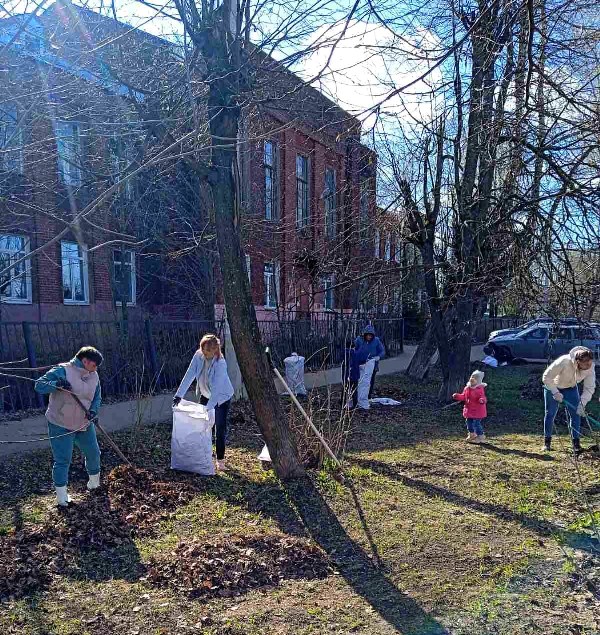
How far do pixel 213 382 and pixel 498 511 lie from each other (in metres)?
3.17

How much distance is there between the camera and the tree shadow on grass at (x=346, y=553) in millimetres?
3682

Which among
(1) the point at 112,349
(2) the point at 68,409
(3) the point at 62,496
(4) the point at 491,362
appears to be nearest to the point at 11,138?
(2) the point at 68,409

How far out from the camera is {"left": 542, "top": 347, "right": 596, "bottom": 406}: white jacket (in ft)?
24.9

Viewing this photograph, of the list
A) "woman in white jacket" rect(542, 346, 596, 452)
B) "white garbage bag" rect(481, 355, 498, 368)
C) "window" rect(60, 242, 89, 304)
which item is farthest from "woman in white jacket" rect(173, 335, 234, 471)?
"white garbage bag" rect(481, 355, 498, 368)

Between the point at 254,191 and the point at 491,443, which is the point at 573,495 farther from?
the point at 254,191

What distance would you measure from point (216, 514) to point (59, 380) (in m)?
1.80

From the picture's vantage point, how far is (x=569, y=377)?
780 cm

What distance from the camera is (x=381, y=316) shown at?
23.4m

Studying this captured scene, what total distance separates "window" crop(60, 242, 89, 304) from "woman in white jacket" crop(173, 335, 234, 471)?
1258 centimetres

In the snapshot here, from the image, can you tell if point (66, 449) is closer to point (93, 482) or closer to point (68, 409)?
point (68, 409)

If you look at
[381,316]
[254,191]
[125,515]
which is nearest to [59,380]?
[125,515]

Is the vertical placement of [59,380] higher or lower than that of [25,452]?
higher

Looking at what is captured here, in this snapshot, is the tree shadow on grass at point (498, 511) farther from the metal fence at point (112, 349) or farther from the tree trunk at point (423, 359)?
the tree trunk at point (423, 359)

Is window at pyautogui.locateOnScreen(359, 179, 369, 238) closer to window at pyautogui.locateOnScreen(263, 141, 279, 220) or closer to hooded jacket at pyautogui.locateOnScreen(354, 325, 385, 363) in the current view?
hooded jacket at pyautogui.locateOnScreen(354, 325, 385, 363)
